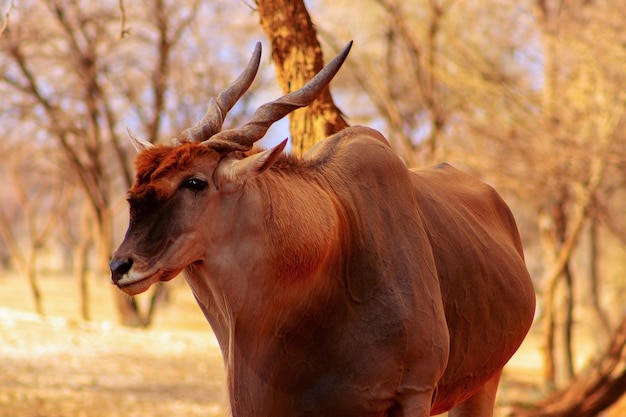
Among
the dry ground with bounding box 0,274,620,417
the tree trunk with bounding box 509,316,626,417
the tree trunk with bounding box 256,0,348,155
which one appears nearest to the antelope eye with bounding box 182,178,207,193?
the tree trunk with bounding box 256,0,348,155

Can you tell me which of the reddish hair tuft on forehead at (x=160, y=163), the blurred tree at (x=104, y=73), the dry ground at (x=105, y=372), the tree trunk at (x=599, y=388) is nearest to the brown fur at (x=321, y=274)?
the reddish hair tuft on forehead at (x=160, y=163)

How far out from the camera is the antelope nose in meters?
3.02

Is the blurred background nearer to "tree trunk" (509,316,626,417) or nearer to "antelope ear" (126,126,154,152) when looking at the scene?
"tree trunk" (509,316,626,417)

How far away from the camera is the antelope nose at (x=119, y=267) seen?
3.02 metres

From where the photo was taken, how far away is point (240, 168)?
3.21 meters

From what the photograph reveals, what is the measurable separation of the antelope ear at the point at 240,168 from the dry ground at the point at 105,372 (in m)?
5.58

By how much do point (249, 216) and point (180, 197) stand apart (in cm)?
26

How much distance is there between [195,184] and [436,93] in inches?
541

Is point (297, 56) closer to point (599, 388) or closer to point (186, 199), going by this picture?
point (186, 199)

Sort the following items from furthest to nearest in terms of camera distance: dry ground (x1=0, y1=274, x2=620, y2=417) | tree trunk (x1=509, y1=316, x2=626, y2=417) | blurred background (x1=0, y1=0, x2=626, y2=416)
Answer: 1. blurred background (x1=0, y1=0, x2=626, y2=416)
2. dry ground (x1=0, y1=274, x2=620, y2=417)
3. tree trunk (x1=509, y1=316, x2=626, y2=417)

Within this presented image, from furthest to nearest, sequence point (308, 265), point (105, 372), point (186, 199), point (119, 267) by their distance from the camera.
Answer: point (105, 372) < point (308, 265) < point (186, 199) < point (119, 267)

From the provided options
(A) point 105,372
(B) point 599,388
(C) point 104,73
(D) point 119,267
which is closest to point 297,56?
(D) point 119,267

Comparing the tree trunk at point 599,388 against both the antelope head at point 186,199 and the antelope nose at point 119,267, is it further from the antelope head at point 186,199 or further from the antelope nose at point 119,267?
the antelope nose at point 119,267

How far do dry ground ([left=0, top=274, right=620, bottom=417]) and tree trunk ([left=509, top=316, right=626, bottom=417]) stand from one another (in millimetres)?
1432
